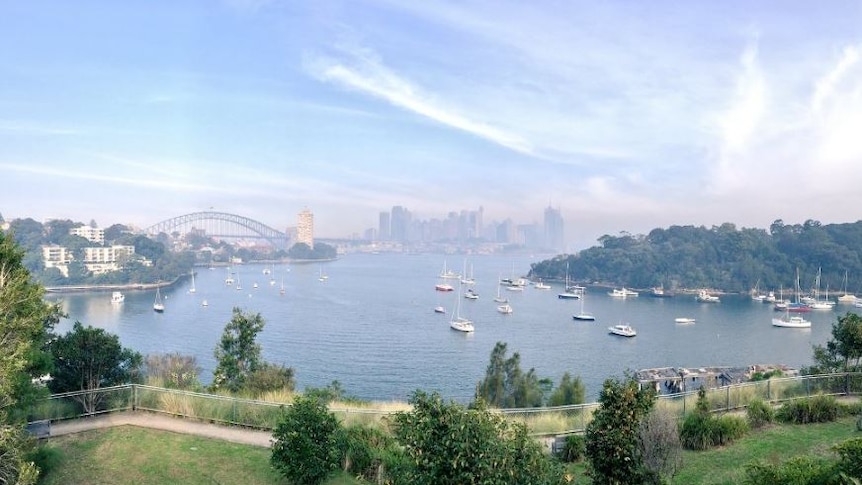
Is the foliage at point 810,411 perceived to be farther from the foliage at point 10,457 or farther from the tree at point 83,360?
the tree at point 83,360

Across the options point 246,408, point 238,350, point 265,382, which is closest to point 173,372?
point 238,350

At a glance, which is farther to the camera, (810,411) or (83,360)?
(83,360)

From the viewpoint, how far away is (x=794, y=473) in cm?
452

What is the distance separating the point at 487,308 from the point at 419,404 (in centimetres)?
6310

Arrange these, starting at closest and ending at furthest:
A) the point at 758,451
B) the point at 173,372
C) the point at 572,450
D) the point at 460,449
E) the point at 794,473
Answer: the point at 460,449
the point at 794,473
the point at 758,451
the point at 572,450
the point at 173,372

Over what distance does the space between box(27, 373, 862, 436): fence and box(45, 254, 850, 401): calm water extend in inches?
461

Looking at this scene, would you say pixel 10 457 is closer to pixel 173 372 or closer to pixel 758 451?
pixel 758 451

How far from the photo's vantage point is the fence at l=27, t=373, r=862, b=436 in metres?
8.90

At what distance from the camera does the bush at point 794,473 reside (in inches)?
175

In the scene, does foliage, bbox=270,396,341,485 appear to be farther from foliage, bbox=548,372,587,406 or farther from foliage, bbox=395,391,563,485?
foliage, bbox=548,372,587,406

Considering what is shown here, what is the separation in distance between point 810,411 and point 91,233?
125293 mm

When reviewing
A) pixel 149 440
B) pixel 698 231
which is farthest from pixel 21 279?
pixel 698 231

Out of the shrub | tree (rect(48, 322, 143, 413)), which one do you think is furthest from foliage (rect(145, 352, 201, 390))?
the shrub

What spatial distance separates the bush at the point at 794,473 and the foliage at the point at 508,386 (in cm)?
Result: 1770
